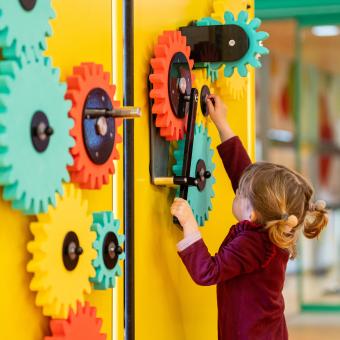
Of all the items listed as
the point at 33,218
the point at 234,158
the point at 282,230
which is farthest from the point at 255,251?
the point at 33,218

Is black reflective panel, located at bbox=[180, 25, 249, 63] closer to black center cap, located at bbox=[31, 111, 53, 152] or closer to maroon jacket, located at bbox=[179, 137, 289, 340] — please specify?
maroon jacket, located at bbox=[179, 137, 289, 340]

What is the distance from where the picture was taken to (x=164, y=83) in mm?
1399

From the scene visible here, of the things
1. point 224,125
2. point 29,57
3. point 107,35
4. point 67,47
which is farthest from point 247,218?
point 29,57

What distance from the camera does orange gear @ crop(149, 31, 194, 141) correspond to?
1.40 m

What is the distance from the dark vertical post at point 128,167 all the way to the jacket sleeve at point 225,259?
0.14 metres

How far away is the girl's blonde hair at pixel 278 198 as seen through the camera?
1558 mm

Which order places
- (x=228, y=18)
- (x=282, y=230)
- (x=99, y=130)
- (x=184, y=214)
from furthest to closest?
1. (x=228, y=18)
2. (x=282, y=230)
3. (x=184, y=214)
4. (x=99, y=130)

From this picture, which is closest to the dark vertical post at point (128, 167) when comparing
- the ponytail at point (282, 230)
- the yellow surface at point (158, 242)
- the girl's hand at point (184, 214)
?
the yellow surface at point (158, 242)

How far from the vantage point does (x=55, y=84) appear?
97cm

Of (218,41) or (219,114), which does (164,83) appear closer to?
(218,41)

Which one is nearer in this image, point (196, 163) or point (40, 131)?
point (40, 131)

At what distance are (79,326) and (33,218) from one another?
0.17m

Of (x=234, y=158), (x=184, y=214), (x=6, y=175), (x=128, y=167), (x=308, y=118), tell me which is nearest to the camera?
(x=6, y=175)

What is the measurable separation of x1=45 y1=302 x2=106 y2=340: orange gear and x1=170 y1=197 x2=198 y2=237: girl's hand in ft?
1.17
